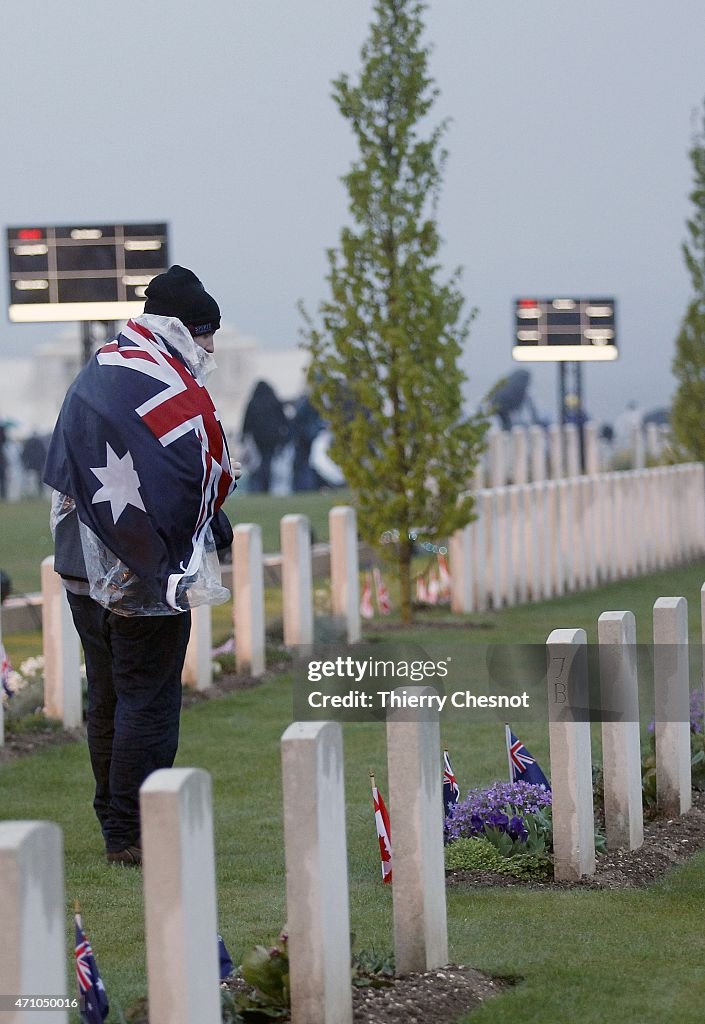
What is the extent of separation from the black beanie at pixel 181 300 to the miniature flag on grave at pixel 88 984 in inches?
101

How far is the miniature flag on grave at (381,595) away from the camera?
13719 millimetres

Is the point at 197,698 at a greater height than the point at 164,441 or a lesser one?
lesser

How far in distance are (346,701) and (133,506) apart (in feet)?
11.8

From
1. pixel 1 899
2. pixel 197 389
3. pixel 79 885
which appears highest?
pixel 197 389

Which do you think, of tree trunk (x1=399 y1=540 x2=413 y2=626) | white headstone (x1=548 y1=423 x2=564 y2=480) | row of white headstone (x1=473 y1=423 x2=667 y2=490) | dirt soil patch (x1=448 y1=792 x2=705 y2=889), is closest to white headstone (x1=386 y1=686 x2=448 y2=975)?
dirt soil patch (x1=448 y1=792 x2=705 y2=889)

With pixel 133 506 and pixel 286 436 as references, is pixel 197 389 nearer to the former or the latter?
pixel 133 506

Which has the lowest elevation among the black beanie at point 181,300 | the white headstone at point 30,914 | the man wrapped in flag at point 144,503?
the white headstone at point 30,914

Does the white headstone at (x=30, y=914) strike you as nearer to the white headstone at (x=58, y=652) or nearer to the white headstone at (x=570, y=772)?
the white headstone at (x=570, y=772)

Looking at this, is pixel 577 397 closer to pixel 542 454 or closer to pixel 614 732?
pixel 542 454

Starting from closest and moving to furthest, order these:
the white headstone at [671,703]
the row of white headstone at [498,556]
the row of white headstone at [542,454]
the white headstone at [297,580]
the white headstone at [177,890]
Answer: the white headstone at [177,890] → the white headstone at [671,703] → the row of white headstone at [498,556] → the white headstone at [297,580] → the row of white headstone at [542,454]

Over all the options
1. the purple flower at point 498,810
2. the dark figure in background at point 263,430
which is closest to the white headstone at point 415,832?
the purple flower at point 498,810

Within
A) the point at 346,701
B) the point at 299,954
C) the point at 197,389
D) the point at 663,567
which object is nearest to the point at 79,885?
the point at 197,389

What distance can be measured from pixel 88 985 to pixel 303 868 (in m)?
0.50

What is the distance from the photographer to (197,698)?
31.2 ft
